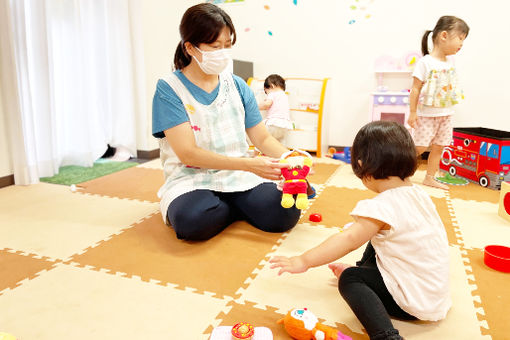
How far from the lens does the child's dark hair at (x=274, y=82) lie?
11.3 feet

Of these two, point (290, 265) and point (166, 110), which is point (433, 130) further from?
point (290, 265)

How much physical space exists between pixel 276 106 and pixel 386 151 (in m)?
2.52

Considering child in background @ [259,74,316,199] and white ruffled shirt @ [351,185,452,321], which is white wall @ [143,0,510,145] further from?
Answer: white ruffled shirt @ [351,185,452,321]

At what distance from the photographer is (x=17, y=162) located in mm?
2336

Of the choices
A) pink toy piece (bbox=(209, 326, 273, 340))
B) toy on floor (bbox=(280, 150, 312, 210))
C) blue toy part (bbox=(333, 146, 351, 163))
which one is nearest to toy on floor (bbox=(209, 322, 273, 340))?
pink toy piece (bbox=(209, 326, 273, 340))

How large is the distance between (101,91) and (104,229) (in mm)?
1737

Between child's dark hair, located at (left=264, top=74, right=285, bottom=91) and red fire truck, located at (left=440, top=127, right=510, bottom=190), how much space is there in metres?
1.46

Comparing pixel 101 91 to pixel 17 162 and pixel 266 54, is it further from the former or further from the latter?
pixel 266 54

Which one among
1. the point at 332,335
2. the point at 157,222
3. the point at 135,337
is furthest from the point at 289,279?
the point at 157,222

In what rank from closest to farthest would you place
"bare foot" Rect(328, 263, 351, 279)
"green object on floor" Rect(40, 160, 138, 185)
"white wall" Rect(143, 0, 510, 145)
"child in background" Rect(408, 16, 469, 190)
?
"bare foot" Rect(328, 263, 351, 279) → "child in background" Rect(408, 16, 469, 190) → "green object on floor" Rect(40, 160, 138, 185) → "white wall" Rect(143, 0, 510, 145)

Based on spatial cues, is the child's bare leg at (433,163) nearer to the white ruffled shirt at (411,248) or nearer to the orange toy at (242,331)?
the white ruffled shirt at (411,248)

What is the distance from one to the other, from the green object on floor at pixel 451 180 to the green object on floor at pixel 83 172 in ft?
7.25

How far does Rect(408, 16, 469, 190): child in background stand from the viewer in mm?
2270

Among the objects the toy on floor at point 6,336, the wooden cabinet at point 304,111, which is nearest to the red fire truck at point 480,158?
the wooden cabinet at point 304,111
